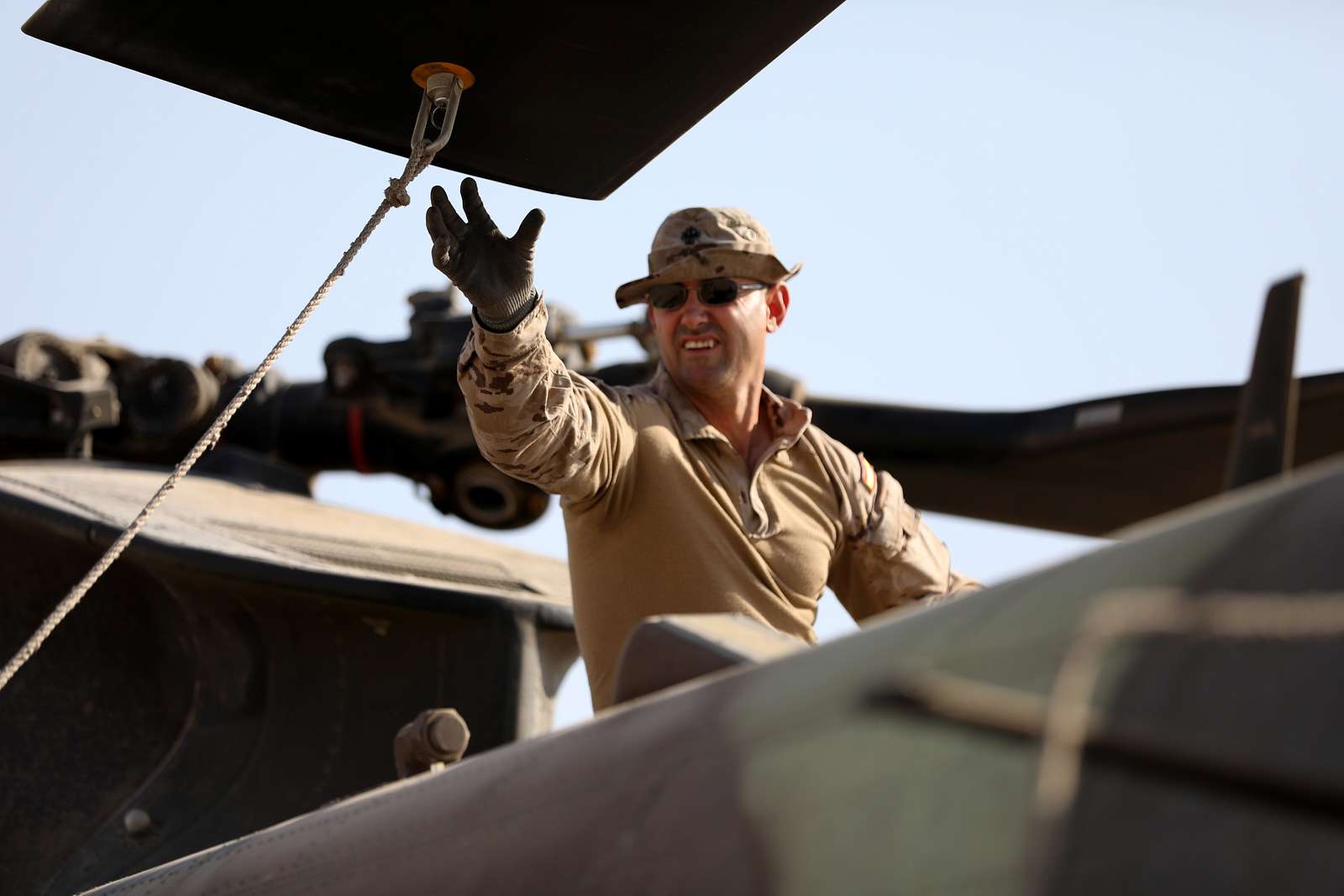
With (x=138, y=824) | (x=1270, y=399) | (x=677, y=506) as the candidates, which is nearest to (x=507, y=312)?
(x=677, y=506)

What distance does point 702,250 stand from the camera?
11.2 ft

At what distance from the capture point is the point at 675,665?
1865 mm

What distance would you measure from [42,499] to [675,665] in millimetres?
2775

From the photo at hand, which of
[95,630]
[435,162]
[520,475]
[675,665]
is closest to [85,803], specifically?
[95,630]

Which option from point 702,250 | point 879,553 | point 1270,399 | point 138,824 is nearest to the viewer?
point 1270,399

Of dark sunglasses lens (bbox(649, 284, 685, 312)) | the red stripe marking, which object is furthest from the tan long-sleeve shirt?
the red stripe marking

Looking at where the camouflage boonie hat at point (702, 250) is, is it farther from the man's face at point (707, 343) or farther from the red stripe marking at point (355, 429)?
the red stripe marking at point (355, 429)

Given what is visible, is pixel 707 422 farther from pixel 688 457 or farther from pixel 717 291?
pixel 717 291

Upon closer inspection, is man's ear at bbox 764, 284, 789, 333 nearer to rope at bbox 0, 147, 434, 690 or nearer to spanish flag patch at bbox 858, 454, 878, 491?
spanish flag patch at bbox 858, 454, 878, 491

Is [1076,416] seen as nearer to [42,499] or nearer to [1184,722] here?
[42,499]

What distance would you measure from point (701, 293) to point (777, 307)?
321 mm

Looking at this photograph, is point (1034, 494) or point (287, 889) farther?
point (1034, 494)

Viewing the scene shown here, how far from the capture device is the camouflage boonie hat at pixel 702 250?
3426 mm

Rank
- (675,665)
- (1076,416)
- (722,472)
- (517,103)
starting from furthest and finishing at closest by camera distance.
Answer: (1076,416)
(722,472)
(517,103)
(675,665)
